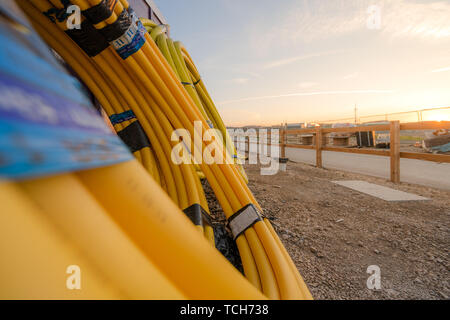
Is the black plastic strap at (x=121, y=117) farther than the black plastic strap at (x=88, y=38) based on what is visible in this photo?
Yes

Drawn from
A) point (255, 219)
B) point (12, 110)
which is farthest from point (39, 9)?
point (255, 219)

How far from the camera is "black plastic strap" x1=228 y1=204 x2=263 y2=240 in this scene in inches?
36.8

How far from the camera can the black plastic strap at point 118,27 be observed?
791mm

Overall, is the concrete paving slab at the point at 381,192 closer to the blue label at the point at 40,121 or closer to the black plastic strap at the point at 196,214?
the black plastic strap at the point at 196,214

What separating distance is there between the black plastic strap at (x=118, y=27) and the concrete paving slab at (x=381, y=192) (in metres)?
2.71

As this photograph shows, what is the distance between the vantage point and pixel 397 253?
126cm

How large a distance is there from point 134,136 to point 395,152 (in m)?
3.67

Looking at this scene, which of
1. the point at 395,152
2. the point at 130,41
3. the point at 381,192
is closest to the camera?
the point at 130,41

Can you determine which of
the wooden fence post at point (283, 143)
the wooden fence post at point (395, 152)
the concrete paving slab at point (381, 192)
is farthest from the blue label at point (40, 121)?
the wooden fence post at point (283, 143)

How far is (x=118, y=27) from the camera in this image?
802mm

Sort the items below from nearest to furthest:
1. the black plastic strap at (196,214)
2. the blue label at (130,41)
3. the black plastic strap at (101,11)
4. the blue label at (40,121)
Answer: the blue label at (40,121) → the black plastic strap at (101,11) → the blue label at (130,41) → the black plastic strap at (196,214)

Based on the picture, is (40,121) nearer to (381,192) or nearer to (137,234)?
(137,234)

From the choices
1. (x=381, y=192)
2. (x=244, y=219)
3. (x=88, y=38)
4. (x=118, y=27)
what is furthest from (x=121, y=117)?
(x=381, y=192)
